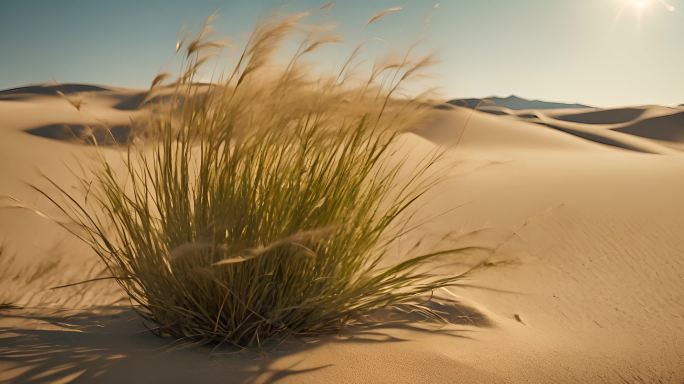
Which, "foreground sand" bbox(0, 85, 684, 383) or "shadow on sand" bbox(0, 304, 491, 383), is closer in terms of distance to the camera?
"shadow on sand" bbox(0, 304, 491, 383)

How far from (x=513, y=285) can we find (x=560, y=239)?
4.06 ft

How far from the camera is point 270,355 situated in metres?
1.73

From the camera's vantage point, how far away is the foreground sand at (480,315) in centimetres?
165

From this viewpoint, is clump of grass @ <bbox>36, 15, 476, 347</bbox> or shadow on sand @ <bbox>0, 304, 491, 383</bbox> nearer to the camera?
shadow on sand @ <bbox>0, 304, 491, 383</bbox>

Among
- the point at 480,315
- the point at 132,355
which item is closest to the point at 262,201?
the point at 132,355

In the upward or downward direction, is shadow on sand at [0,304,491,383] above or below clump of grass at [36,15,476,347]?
below

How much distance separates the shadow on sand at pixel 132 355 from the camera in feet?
5.06

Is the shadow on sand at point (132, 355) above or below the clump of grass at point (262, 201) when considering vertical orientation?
below

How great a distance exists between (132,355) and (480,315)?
1502 mm

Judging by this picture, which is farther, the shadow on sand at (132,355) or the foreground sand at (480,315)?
the foreground sand at (480,315)

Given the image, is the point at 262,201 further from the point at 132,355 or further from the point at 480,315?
→ the point at 480,315

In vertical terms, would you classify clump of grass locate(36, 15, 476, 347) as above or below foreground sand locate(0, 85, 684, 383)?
above

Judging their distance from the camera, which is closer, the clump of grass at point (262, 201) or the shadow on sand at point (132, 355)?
the shadow on sand at point (132, 355)

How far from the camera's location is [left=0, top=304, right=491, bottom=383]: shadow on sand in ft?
5.06
